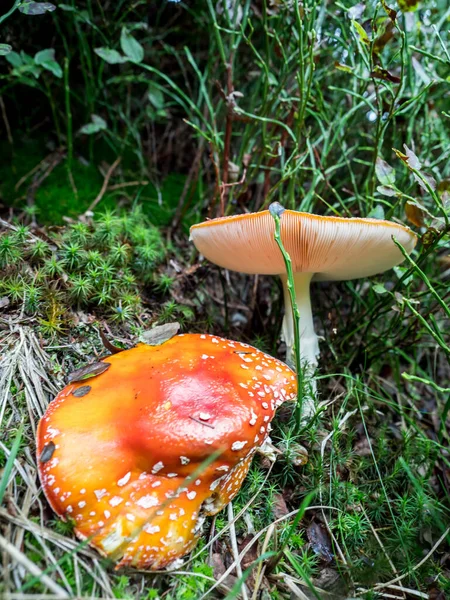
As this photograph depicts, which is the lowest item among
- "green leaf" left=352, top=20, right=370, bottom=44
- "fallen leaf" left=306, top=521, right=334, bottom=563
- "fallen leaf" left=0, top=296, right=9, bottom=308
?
"fallen leaf" left=306, top=521, right=334, bottom=563

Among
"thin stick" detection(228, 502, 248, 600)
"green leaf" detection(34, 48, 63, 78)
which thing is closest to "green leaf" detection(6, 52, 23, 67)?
"green leaf" detection(34, 48, 63, 78)

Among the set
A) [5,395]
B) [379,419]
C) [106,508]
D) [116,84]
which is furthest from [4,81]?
[379,419]

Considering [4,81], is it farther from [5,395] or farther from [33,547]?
[33,547]

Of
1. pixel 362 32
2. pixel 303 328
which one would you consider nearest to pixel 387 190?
pixel 362 32

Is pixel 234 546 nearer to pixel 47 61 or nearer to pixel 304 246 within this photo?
pixel 304 246

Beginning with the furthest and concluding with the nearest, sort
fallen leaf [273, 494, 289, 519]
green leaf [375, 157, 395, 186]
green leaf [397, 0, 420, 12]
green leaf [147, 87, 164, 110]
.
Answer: green leaf [147, 87, 164, 110], green leaf [375, 157, 395, 186], fallen leaf [273, 494, 289, 519], green leaf [397, 0, 420, 12]

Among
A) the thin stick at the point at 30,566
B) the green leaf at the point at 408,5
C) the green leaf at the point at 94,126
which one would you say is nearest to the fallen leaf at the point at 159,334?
the thin stick at the point at 30,566

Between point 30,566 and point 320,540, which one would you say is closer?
point 30,566

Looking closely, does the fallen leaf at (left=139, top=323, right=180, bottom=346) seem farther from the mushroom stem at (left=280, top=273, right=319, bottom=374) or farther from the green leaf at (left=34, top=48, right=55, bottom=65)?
the green leaf at (left=34, top=48, right=55, bottom=65)
